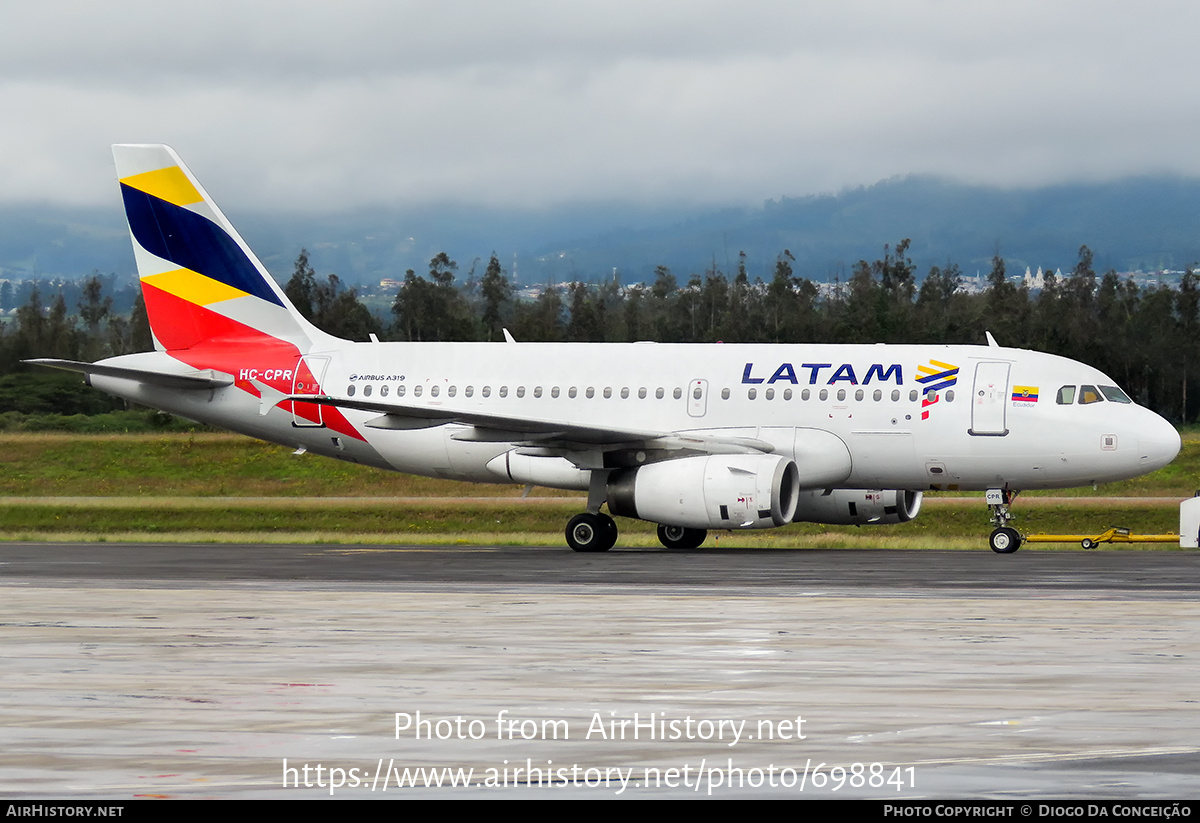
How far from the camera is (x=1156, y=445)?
1211 inches

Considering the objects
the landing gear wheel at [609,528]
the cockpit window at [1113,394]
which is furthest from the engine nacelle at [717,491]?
the cockpit window at [1113,394]

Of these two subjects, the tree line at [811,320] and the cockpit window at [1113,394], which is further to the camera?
the tree line at [811,320]

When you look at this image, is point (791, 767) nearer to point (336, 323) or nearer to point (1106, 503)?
point (1106, 503)

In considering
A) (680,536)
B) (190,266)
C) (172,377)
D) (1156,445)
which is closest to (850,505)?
(680,536)

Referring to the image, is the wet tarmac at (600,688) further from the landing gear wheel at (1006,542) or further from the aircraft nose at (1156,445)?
the aircraft nose at (1156,445)

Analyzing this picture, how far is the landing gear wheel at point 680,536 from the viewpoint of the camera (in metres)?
34.3

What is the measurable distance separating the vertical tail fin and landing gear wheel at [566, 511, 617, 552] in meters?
7.83

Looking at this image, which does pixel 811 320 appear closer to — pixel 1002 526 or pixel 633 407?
pixel 633 407

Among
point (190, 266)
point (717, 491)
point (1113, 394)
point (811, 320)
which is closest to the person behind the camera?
point (717, 491)

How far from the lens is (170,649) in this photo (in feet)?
47.7

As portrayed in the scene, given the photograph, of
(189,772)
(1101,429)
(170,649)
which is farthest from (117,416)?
(189,772)

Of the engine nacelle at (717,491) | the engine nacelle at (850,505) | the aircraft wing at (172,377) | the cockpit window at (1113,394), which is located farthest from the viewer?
the aircraft wing at (172,377)

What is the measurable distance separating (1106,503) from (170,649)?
39.2m

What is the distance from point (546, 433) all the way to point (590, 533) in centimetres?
243
